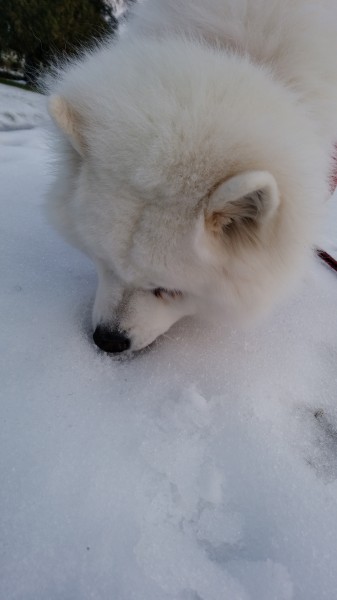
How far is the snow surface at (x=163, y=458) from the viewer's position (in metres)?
1.11

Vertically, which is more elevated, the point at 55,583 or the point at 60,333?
the point at 55,583

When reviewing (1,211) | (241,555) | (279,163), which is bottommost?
(1,211)

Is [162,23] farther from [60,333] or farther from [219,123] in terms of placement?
[60,333]

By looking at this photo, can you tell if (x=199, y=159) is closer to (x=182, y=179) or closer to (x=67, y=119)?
(x=182, y=179)

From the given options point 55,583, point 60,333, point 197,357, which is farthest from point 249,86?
point 55,583

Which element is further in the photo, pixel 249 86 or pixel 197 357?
pixel 197 357

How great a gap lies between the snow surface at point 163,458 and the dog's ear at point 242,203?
2.15ft

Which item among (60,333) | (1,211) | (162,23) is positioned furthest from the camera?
(1,211)

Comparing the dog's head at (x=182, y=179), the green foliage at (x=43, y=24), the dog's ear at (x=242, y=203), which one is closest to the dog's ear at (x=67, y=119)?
the dog's head at (x=182, y=179)

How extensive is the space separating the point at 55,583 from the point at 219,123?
143cm

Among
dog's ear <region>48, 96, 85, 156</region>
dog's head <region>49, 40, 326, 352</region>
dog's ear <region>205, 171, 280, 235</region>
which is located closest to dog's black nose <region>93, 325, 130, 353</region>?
dog's head <region>49, 40, 326, 352</region>

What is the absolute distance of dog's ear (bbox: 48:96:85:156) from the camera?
1525 millimetres

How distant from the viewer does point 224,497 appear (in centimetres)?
133

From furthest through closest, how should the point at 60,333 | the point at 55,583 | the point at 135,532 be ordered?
1. the point at 60,333
2. the point at 135,532
3. the point at 55,583
